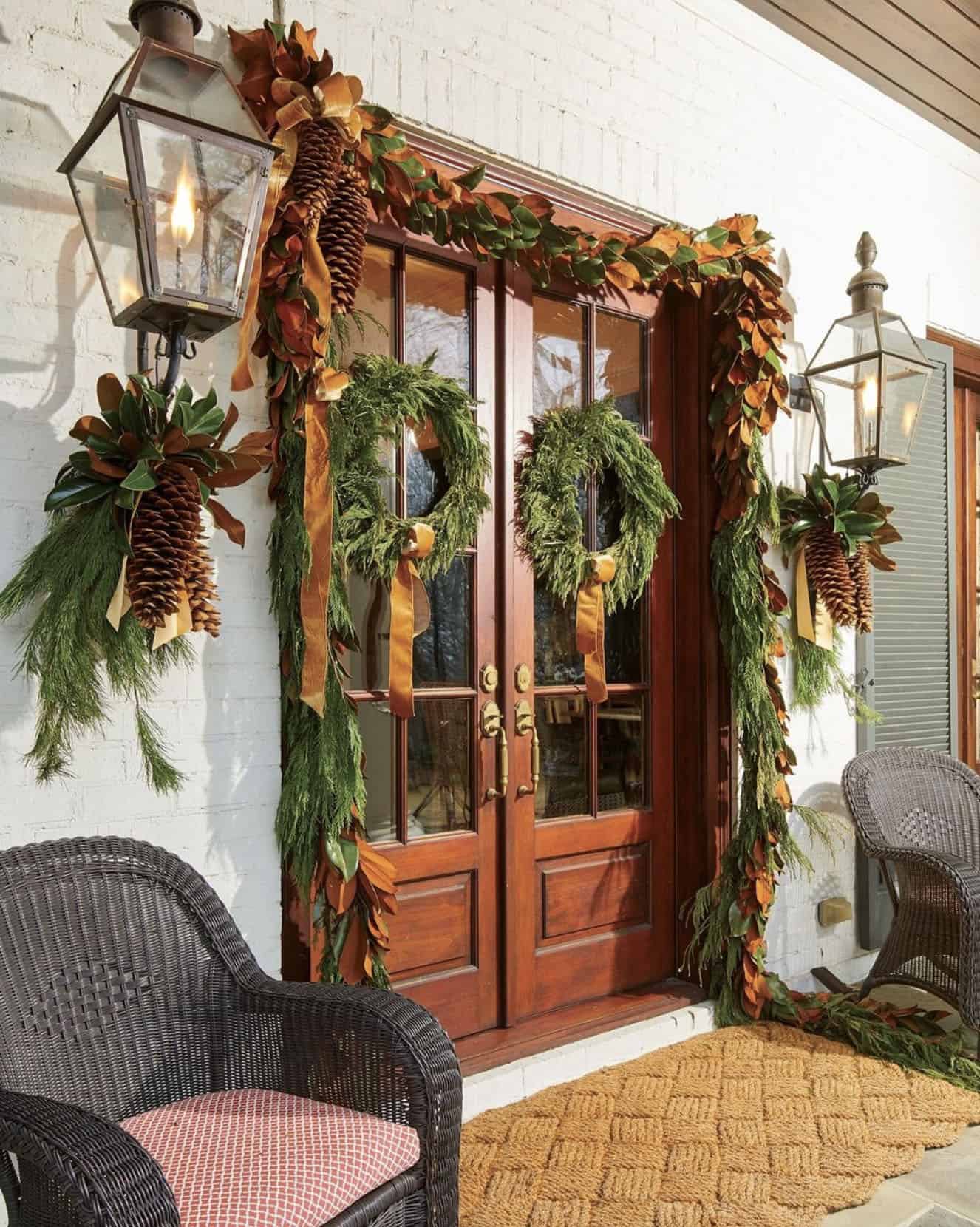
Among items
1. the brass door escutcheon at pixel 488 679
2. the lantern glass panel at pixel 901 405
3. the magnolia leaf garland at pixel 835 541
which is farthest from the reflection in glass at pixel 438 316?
the lantern glass panel at pixel 901 405

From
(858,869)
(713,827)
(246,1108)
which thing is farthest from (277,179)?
(858,869)

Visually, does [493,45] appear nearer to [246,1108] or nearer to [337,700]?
[337,700]

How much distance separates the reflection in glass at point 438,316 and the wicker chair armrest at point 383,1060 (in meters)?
1.64

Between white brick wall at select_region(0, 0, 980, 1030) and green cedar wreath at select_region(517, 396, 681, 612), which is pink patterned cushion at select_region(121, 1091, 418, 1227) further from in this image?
green cedar wreath at select_region(517, 396, 681, 612)

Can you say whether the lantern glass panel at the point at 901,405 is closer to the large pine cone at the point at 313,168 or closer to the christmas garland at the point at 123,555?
the large pine cone at the point at 313,168

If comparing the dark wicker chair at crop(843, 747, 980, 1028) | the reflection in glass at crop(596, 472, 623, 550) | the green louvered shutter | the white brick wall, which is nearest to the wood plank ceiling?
the white brick wall

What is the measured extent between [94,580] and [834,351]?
2.40 m

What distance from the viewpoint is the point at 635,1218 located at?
212 cm

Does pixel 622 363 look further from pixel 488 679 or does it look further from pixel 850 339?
pixel 488 679

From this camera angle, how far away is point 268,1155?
4.84 feet

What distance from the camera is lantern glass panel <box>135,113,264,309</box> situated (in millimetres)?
1711

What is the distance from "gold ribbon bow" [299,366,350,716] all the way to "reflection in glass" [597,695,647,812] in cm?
115

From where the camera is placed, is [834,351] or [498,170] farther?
[834,351]

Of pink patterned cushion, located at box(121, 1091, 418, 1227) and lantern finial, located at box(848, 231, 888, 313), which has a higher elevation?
lantern finial, located at box(848, 231, 888, 313)
